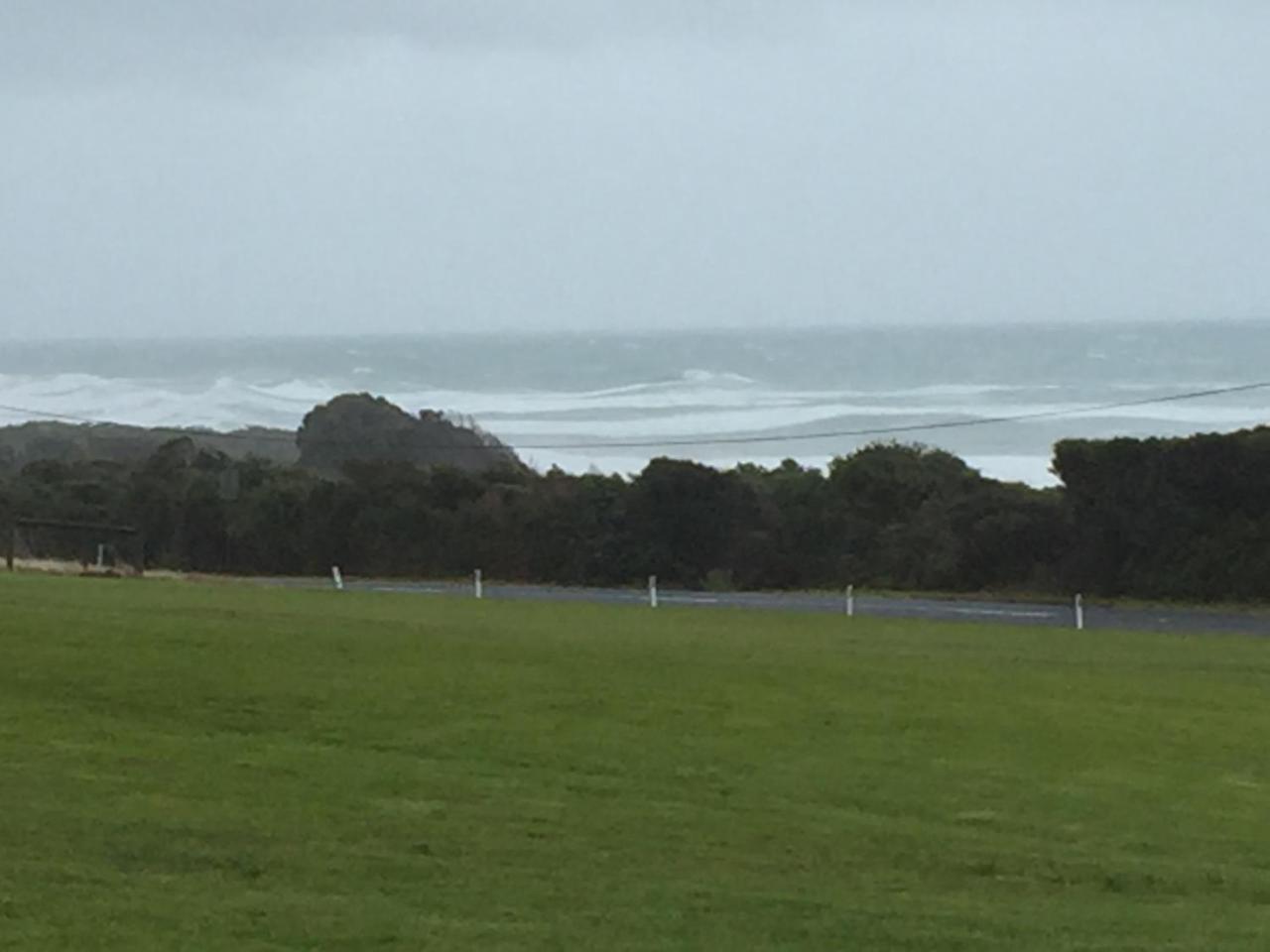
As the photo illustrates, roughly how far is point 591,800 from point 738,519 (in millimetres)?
28000

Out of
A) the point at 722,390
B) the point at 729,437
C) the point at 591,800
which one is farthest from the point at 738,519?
the point at 722,390

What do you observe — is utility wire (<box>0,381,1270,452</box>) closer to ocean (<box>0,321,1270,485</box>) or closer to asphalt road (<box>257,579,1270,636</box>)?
ocean (<box>0,321,1270,485</box>)

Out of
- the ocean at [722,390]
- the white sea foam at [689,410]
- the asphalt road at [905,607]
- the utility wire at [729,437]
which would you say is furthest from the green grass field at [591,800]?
the utility wire at [729,437]

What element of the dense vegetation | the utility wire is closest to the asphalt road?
the dense vegetation

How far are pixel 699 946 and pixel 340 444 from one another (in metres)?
49.2

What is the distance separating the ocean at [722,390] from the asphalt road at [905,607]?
393 inches

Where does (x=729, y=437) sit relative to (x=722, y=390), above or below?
below

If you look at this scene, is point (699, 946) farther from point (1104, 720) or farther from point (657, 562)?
point (657, 562)

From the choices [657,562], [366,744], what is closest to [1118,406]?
[657,562]

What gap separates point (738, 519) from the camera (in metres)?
36.5

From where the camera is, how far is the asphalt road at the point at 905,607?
2742 centimetres

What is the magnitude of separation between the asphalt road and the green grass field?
12.0 m

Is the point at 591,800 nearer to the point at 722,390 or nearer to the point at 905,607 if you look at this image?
the point at 905,607

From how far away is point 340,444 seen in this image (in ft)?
179
